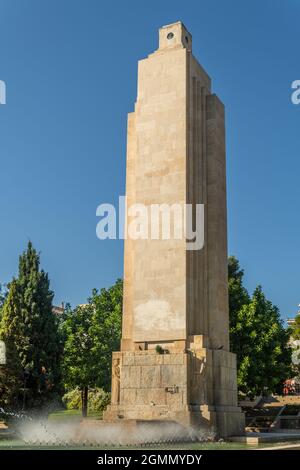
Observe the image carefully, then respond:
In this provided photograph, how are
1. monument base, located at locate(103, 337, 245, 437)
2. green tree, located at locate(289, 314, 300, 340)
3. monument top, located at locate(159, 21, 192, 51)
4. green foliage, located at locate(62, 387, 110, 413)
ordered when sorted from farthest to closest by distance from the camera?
green foliage, located at locate(62, 387, 110, 413) < green tree, located at locate(289, 314, 300, 340) < monument top, located at locate(159, 21, 192, 51) < monument base, located at locate(103, 337, 245, 437)

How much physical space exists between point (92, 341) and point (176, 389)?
22991mm

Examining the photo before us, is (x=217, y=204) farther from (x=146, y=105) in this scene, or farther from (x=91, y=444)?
(x=91, y=444)

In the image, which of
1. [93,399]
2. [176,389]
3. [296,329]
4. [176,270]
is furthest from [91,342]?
[176,389]

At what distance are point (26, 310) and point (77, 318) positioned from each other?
10.5 m

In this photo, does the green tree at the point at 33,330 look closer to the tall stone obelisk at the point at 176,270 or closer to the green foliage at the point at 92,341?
the green foliage at the point at 92,341

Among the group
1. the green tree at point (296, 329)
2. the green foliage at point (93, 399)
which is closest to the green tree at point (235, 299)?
the green tree at point (296, 329)

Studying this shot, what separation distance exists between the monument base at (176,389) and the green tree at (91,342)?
1872 cm

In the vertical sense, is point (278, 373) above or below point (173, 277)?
below

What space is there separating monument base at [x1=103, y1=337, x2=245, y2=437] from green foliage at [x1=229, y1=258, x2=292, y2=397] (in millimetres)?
16604

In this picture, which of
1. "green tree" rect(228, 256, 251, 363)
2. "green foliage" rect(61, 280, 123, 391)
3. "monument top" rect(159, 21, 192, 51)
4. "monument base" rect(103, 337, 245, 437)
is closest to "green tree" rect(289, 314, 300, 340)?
"green tree" rect(228, 256, 251, 363)

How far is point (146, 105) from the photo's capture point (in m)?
23.7

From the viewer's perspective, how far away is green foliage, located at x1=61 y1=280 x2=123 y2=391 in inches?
1558

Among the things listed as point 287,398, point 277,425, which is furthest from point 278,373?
point 287,398

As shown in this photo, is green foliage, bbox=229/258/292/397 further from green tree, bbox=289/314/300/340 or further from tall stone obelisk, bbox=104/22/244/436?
tall stone obelisk, bbox=104/22/244/436
